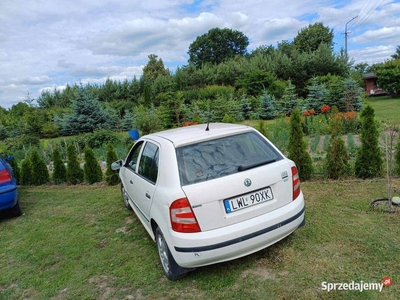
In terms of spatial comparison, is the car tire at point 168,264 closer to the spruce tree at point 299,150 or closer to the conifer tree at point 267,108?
the spruce tree at point 299,150

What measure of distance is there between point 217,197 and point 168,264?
893 mm

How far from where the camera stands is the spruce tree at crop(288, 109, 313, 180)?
5407mm

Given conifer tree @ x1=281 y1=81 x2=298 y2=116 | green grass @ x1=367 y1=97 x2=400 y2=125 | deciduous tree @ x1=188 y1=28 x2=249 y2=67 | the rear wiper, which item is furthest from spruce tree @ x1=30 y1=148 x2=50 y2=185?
deciduous tree @ x1=188 y1=28 x2=249 y2=67

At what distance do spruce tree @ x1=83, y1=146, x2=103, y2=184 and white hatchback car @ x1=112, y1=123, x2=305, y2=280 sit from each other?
4.27 m

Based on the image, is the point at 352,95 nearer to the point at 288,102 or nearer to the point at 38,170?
the point at 288,102

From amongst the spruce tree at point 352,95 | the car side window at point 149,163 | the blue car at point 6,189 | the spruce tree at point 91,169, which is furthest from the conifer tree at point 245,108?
the car side window at point 149,163

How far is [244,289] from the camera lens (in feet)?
8.29

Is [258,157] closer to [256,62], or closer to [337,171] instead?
[337,171]

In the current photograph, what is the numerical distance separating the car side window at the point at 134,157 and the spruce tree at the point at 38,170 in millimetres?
4207

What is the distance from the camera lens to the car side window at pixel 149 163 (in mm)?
3100

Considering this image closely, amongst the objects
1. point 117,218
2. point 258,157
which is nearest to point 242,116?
point 117,218

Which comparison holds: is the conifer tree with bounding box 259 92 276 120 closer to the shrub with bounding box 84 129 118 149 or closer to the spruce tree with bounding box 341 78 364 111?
the spruce tree with bounding box 341 78 364 111

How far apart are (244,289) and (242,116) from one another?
599 inches

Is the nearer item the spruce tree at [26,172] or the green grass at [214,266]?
the green grass at [214,266]
